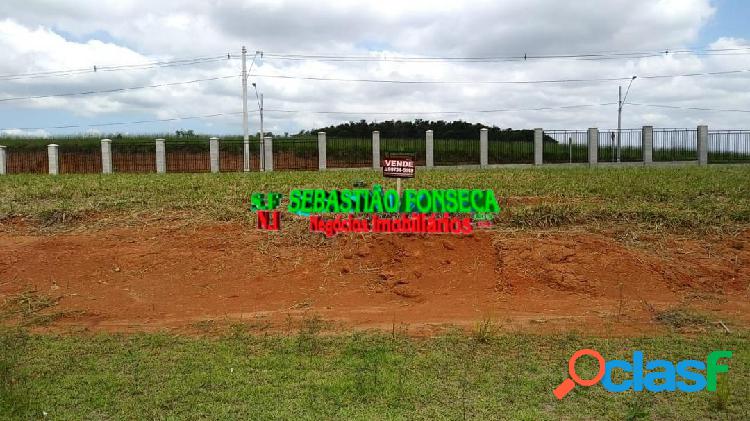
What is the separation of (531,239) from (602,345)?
281 centimetres

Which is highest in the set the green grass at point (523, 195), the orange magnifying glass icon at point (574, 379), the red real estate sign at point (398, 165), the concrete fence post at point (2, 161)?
the concrete fence post at point (2, 161)

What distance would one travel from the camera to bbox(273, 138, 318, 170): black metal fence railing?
2917cm

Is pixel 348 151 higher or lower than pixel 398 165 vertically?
higher

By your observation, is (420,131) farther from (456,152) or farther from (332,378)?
(332,378)

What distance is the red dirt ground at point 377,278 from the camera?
22.0 feet

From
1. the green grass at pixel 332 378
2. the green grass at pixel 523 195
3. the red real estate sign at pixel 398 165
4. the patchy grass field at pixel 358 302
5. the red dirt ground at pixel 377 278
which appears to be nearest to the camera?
the green grass at pixel 332 378

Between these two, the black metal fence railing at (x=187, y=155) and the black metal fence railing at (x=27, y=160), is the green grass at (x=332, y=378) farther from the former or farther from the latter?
the black metal fence railing at (x=27, y=160)

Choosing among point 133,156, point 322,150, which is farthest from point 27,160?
point 322,150

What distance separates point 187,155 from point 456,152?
45.1 feet

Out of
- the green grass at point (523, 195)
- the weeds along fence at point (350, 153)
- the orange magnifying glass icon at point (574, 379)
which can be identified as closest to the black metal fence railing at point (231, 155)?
the weeds along fence at point (350, 153)

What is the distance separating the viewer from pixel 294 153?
96.6 ft

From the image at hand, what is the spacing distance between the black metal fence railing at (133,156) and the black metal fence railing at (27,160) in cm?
376

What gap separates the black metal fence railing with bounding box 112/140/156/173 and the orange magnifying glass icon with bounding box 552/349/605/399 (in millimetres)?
27195

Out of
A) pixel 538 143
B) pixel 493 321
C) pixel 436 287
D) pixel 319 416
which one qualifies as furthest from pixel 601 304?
pixel 538 143
